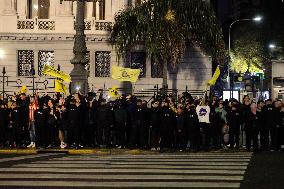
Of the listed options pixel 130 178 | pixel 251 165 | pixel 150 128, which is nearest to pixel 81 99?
pixel 150 128

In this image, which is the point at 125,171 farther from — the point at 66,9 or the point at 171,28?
the point at 66,9

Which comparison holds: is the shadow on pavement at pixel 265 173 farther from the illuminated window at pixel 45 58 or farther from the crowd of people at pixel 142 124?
the illuminated window at pixel 45 58

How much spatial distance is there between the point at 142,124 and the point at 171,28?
45.6 ft

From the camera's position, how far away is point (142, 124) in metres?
22.1

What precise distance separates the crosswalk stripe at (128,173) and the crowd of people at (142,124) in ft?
13.9

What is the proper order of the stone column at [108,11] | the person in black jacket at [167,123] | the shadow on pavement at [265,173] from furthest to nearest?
the stone column at [108,11] < the person in black jacket at [167,123] < the shadow on pavement at [265,173]

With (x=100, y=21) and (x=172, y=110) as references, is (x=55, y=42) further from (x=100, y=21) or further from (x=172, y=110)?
(x=172, y=110)

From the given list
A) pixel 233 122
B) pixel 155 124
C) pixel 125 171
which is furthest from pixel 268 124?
pixel 125 171

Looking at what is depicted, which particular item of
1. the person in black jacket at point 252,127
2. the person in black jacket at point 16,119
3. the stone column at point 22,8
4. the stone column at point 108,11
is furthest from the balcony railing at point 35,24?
the person in black jacket at point 252,127

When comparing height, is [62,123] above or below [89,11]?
below

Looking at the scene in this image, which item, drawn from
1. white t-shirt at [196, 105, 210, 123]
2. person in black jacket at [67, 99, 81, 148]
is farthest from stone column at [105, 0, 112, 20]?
white t-shirt at [196, 105, 210, 123]

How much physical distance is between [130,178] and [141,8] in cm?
2375

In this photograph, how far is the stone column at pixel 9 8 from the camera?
Answer: 39312mm

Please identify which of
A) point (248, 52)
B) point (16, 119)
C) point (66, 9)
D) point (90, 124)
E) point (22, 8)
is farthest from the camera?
point (248, 52)
